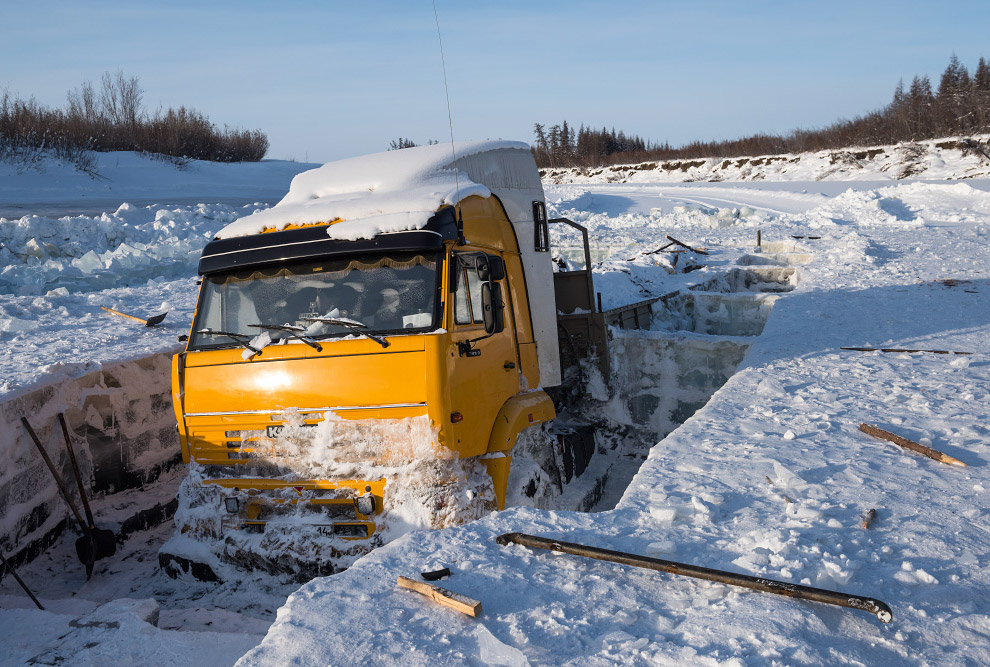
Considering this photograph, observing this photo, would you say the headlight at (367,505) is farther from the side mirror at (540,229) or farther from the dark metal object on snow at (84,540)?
the side mirror at (540,229)

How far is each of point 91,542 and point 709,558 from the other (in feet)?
16.7

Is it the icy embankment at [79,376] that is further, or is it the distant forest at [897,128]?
the distant forest at [897,128]

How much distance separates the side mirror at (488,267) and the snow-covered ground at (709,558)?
5.85ft

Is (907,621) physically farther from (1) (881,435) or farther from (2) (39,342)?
(2) (39,342)

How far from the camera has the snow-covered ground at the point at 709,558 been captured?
3086mm

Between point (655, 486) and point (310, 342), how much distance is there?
2.52 metres

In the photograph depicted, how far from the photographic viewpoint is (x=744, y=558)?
12.1 ft

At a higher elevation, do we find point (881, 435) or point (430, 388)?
point (430, 388)

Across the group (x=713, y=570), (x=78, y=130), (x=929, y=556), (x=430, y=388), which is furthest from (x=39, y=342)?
(x=78, y=130)

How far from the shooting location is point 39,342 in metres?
9.28

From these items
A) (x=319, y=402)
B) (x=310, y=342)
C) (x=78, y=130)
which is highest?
(x=78, y=130)

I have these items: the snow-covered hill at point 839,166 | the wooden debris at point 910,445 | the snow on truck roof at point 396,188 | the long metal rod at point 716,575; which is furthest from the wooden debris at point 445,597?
the snow-covered hill at point 839,166

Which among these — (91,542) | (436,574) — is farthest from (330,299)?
(91,542)

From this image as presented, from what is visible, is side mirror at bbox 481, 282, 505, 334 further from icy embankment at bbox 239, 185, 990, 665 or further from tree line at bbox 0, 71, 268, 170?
tree line at bbox 0, 71, 268, 170
